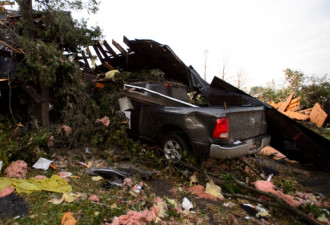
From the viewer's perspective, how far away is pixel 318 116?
10.2 m

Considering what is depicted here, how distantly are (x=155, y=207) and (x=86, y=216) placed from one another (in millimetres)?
796

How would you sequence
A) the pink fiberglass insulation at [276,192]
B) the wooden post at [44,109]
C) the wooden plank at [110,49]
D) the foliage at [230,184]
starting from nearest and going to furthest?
the pink fiberglass insulation at [276,192] < the foliage at [230,184] < the wooden post at [44,109] < the wooden plank at [110,49]

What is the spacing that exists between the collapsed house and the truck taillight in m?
1.71

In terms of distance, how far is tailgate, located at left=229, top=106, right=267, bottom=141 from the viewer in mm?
3850

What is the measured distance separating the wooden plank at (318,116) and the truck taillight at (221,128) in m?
8.60

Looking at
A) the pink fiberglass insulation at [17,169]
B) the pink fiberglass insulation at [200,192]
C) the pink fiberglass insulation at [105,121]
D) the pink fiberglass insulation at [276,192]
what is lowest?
the pink fiberglass insulation at [200,192]

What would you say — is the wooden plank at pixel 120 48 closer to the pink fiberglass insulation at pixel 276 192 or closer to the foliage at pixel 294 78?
the pink fiberglass insulation at pixel 276 192

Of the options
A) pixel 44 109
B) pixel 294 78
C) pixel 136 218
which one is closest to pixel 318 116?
pixel 294 78

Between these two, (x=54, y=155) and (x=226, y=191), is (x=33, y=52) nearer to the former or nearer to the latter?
(x=54, y=155)

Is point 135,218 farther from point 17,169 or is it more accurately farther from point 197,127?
point 17,169

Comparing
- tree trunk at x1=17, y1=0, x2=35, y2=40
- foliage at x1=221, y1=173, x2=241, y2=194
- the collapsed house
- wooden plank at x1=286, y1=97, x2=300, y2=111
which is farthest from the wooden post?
wooden plank at x1=286, y1=97, x2=300, y2=111

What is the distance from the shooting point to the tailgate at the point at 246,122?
385cm

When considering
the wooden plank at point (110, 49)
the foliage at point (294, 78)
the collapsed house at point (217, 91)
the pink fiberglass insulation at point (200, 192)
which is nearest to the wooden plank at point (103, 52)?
the collapsed house at point (217, 91)

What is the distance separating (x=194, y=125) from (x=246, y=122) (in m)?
1.02
